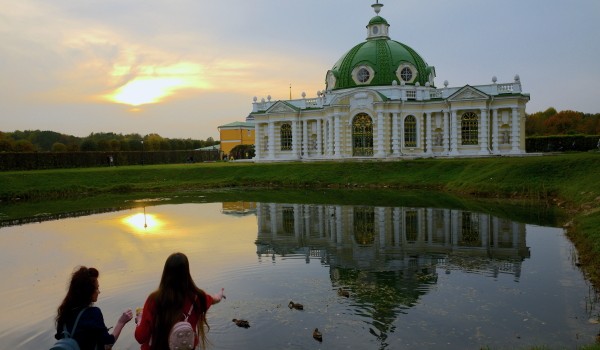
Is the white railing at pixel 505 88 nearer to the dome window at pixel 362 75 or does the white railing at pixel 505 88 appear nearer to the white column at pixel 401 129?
the white column at pixel 401 129

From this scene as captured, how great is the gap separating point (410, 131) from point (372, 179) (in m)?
11.3

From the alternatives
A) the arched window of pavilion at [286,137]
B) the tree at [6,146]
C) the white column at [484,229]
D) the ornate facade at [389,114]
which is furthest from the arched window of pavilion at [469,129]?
the tree at [6,146]

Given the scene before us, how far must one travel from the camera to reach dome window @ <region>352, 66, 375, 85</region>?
5272 centimetres

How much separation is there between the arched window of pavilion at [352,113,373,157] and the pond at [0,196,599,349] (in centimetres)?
2663

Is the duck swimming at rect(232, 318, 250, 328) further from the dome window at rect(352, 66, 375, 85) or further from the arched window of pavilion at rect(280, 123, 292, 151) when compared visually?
the arched window of pavilion at rect(280, 123, 292, 151)

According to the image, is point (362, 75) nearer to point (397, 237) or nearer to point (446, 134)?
point (446, 134)

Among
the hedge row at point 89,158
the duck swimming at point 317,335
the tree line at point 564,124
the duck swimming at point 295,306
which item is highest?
the tree line at point 564,124

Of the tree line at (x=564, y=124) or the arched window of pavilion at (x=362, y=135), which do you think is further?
the tree line at (x=564, y=124)

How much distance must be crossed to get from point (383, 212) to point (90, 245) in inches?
529

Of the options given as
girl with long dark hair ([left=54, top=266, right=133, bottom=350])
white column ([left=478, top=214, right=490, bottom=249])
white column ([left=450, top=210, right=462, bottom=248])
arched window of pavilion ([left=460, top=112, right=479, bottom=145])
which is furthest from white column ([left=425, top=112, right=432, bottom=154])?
girl with long dark hair ([left=54, top=266, right=133, bottom=350])

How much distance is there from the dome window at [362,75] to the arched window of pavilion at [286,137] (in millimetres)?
8778

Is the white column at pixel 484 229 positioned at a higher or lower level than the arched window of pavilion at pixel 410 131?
lower

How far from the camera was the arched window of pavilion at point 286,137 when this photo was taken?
57.0 metres

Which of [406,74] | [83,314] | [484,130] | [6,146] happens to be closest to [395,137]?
[406,74]
